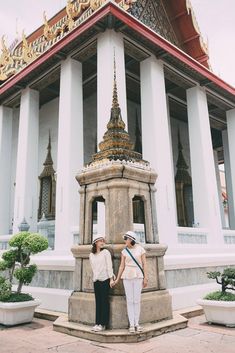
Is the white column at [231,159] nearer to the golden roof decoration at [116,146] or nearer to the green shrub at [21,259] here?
the golden roof decoration at [116,146]

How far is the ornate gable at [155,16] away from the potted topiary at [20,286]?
1042 centimetres

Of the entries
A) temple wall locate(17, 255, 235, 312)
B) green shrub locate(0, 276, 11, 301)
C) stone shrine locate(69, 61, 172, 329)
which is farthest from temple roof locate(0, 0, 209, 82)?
green shrub locate(0, 276, 11, 301)

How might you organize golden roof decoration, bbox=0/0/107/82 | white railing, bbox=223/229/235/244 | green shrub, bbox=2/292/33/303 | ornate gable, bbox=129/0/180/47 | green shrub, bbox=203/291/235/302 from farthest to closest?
ornate gable, bbox=129/0/180/47, white railing, bbox=223/229/235/244, golden roof decoration, bbox=0/0/107/82, green shrub, bbox=2/292/33/303, green shrub, bbox=203/291/235/302

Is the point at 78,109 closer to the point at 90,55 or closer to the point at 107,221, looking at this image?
the point at 90,55

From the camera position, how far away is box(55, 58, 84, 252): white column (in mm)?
9867

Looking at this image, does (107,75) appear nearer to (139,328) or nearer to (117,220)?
(117,220)

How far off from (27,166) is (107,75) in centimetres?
460

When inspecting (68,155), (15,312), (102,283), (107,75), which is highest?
(107,75)

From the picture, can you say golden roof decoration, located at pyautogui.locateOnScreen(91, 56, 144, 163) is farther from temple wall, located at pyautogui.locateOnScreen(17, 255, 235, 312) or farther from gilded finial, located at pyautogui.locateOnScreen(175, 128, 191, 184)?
gilded finial, located at pyautogui.locateOnScreen(175, 128, 191, 184)

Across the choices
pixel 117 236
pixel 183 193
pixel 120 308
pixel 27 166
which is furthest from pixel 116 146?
pixel 183 193

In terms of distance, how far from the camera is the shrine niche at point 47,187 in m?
13.9

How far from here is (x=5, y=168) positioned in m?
14.0

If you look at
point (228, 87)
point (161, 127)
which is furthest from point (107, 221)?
point (228, 87)

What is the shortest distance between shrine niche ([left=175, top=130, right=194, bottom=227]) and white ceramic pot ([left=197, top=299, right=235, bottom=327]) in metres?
9.34
